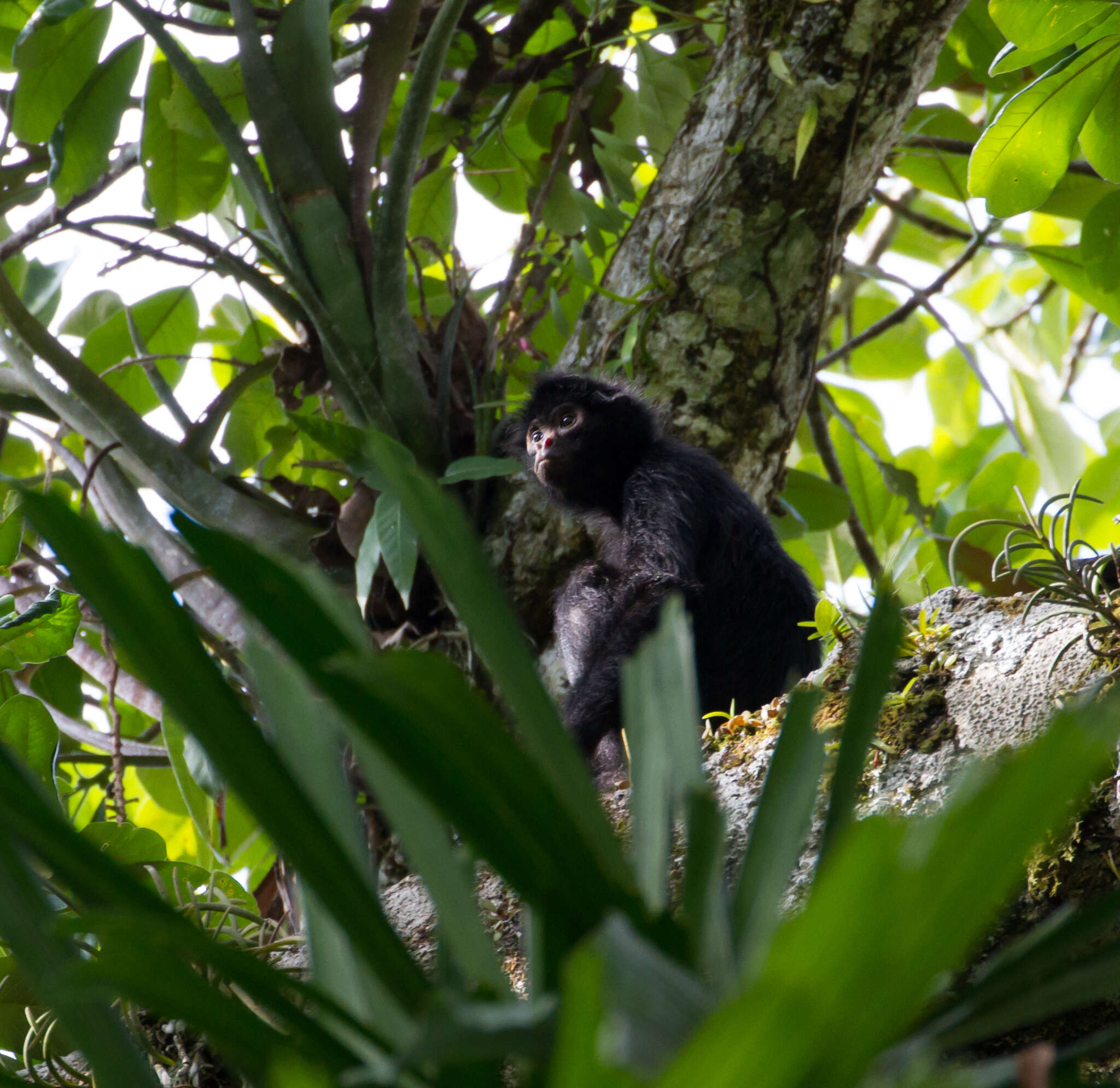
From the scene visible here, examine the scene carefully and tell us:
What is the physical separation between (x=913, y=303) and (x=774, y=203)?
0.95m

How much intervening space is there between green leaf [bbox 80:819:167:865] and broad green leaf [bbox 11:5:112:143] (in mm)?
2031

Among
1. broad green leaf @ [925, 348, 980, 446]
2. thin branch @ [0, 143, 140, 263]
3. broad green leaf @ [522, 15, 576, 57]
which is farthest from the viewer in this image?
broad green leaf @ [925, 348, 980, 446]

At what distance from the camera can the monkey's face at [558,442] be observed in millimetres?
3600

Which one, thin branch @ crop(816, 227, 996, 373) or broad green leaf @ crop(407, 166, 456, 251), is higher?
broad green leaf @ crop(407, 166, 456, 251)

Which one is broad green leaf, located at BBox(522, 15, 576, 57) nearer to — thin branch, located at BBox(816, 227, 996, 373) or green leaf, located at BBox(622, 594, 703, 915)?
thin branch, located at BBox(816, 227, 996, 373)

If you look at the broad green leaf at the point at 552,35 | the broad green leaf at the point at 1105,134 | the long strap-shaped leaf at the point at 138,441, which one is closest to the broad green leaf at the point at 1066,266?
the broad green leaf at the point at 1105,134

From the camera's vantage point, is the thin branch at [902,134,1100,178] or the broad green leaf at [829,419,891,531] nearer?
the thin branch at [902,134,1100,178]

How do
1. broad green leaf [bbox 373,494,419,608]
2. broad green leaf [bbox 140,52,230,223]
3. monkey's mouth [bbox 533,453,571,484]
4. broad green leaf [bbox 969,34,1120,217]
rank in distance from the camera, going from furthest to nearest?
monkey's mouth [bbox 533,453,571,484]
broad green leaf [bbox 140,52,230,223]
broad green leaf [bbox 373,494,419,608]
broad green leaf [bbox 969,34,1120,217]

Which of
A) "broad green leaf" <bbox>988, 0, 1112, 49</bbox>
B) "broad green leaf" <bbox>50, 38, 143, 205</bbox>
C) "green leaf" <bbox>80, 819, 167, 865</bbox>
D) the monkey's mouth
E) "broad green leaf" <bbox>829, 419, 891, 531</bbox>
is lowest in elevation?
"green leaf" <bbox>80, 819, 167, 865</bbox>

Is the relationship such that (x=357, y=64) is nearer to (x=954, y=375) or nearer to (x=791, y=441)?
(x=791, y=441)

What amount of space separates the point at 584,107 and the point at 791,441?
5.01ft

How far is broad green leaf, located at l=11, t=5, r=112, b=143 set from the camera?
2992 mm

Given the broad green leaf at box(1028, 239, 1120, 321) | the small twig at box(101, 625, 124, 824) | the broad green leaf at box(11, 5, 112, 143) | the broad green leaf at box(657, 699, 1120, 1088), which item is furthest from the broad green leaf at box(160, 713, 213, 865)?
the broad green leaf at box(1028, 239, 1120, 321)

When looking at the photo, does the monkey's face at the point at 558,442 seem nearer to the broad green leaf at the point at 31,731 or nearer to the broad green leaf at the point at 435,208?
the broad green leaf at the point at 435,208
